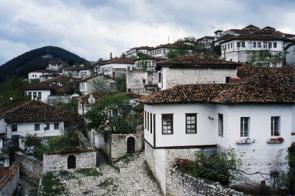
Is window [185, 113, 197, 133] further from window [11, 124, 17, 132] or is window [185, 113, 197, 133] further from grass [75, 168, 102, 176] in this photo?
window [11, 124, 17, 132]

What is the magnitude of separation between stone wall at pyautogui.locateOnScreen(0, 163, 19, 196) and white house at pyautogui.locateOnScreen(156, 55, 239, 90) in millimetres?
11490

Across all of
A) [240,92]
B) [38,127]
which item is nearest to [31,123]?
[38,127]

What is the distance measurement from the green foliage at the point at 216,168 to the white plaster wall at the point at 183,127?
79.6 inches

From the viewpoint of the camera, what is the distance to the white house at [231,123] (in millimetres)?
19969

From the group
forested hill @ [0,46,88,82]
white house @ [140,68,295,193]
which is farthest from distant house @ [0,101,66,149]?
forested hill @ [0,46,88,82]

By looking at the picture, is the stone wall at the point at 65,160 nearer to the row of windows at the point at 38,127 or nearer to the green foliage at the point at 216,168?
the green foliage at the point at 216,168

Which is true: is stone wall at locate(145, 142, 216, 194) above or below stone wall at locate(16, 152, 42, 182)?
above

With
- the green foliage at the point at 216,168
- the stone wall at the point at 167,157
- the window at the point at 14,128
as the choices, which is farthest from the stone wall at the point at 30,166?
the green foliage at the point at 216,168

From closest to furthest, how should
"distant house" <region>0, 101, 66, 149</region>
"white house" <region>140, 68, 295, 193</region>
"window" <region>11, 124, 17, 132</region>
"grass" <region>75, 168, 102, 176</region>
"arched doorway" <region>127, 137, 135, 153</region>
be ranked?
"white house" <region>140, 68, 295, 193</region> → "grass" <region>75, 168, 102, 176</region> → "arched doorway" <region>127, 137, 135, 153</region> → "distant house" <region>0, 101, 66, 149</region> → "window" <region>11, 124, 17, 132</region>

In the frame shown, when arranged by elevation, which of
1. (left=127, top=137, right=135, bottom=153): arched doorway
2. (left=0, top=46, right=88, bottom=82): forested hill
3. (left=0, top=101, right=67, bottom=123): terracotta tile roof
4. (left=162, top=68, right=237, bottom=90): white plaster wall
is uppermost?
(left=0, top=46, right=88, bottom=82): forested hill

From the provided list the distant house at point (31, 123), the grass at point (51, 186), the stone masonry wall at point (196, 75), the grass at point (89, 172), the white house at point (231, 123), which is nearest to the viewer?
the white house at point (231, 123)

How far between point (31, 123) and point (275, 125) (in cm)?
2465

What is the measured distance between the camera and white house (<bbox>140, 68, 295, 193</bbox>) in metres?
20.0

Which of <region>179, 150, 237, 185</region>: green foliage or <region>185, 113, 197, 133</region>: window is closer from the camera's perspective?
<region>179, 150, 237, 185</region>: green foliage
